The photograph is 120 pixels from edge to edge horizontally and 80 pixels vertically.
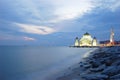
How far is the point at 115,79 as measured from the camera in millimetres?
9688

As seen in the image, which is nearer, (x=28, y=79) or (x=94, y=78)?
(x=94, y=78)

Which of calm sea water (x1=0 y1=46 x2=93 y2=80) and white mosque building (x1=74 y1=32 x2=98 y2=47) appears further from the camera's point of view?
white mosque building (x1=74 y1=32 x2=98 y2=47)

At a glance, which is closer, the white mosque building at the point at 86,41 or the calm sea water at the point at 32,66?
the calm sea water at the point at 32,66

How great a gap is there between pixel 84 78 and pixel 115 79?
2068 mm

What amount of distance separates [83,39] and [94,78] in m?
175

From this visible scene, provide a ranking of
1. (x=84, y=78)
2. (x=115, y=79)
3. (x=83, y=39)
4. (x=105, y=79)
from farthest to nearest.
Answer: (x=83, y=39)
(x=84, y=78)
(x=105, y=79)
(x=115, y=79)

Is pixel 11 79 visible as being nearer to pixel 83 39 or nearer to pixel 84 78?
pixel 84 78

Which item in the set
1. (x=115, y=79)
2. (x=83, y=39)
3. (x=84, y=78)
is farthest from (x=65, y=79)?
(x=83, y=39)

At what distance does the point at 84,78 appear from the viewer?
37.4 feet

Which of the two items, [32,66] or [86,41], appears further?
[86,41]

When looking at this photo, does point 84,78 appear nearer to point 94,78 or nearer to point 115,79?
point 94,78

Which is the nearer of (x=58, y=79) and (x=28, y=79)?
(x=58, y=79)

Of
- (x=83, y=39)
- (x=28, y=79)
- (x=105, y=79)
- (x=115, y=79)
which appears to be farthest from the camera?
(x=83, y=39)

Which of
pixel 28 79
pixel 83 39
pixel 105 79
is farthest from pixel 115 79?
pixel 83 39
